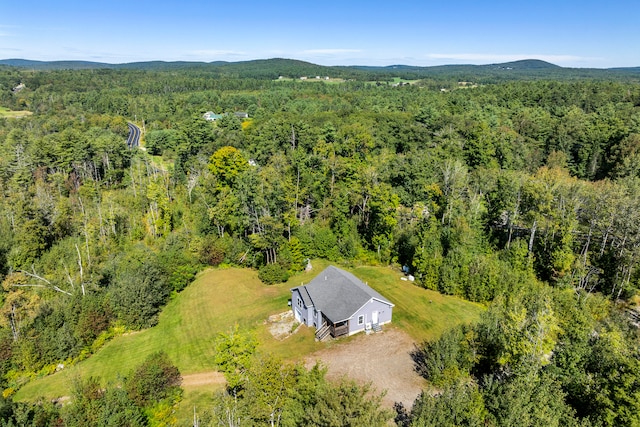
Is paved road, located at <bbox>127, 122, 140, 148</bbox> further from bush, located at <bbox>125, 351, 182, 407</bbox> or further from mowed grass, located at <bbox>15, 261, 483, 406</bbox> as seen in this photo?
bush, located at <bbox>125, 351, 182, 407</bbox>

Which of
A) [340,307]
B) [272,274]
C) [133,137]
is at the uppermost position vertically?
[133,137]

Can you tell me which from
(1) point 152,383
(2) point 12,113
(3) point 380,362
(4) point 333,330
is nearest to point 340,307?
(4) point 333,330

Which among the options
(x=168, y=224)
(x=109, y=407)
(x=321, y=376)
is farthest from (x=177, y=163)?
(x=321, y=376)

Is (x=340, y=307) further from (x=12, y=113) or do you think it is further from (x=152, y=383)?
(x=12, y=113)

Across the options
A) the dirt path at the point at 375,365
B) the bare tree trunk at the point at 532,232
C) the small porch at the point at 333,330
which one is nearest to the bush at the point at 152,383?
the dirt path at the point at 375,365

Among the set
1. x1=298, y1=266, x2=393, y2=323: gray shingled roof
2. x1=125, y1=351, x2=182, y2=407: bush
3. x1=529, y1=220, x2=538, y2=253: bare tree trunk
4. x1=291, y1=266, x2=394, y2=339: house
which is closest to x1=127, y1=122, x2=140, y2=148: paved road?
x1=298, y1=266, x2=393, y2=323: gray shingled roof

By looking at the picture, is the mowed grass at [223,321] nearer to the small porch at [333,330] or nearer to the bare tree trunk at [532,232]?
the small porch at [333,330]

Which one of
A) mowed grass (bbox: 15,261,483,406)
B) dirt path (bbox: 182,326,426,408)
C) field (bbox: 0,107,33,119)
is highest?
field (bbox: 0,107,33,119)
